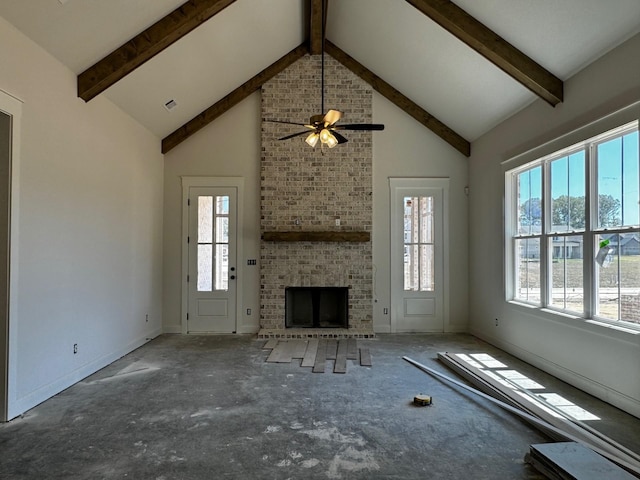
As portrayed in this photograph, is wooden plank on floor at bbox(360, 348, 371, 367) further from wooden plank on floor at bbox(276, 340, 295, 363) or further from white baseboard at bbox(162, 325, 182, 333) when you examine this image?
white baseboard at bbox(162, 325, 182, 333)

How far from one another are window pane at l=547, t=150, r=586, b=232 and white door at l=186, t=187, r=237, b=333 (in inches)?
184

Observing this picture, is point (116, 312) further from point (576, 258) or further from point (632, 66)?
point (632, 66)

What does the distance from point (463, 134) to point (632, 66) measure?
3.22 metres

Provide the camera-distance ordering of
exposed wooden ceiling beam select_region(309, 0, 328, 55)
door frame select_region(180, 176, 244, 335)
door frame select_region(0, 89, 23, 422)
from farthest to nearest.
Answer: door frame select_region(180, 176, 244, 335), exposed wooden ceiling beam select_region(309, 0, 328, 55), door frame select_region(0, 89, 23, 422)

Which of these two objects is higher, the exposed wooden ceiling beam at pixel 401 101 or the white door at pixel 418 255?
the exposed wooden ceiling beam at pixel 401 101

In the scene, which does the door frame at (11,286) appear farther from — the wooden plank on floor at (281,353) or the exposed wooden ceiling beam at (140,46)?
the wooden plank on floor at (281,353)

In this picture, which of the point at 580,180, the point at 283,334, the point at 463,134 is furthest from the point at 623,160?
the point at 283,334

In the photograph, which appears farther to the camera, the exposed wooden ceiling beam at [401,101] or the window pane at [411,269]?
the window pane at [411,269]

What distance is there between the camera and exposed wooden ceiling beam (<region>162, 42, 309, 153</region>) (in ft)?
21.1

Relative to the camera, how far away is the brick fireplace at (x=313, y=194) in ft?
21.2

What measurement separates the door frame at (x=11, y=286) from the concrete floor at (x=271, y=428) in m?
0.22

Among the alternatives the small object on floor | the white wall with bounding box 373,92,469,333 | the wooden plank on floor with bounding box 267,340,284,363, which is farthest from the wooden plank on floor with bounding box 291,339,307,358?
the small object on floor

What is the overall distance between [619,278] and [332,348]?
3.47 m

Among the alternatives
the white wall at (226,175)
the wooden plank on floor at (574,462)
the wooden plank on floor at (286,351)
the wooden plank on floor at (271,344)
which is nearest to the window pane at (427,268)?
the wooden plank on floor at (286,351)
